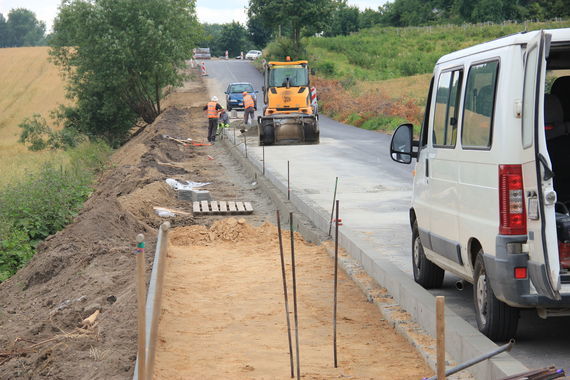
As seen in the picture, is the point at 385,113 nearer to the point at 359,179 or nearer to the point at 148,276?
the point at 359,179

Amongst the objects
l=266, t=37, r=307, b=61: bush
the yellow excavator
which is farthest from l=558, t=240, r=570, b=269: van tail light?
l=266, t=37, r=307, b=61: bush

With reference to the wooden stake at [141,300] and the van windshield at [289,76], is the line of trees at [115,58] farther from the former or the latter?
the wooden stake at [141,300]

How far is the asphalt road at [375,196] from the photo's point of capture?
747 centimetres

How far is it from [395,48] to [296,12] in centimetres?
1278

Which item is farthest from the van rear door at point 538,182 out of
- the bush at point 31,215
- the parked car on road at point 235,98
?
the parked car on road at point 235,98

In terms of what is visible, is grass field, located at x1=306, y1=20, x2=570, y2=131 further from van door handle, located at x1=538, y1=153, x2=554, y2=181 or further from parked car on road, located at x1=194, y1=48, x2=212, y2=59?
van door handle, located at x1=538, y1=153, x2=554, y2=181

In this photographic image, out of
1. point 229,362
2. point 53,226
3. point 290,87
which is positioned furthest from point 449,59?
point 290,87

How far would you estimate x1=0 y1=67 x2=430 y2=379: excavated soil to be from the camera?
7668mm

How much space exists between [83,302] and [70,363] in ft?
9.43

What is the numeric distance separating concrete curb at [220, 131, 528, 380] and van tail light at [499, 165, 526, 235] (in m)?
0.91

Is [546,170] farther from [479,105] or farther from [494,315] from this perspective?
[494,315]

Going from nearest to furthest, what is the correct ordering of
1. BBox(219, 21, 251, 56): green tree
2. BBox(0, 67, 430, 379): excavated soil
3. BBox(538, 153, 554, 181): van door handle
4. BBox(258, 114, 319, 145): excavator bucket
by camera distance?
BBox(538, 153, 554, 181): van door handle < BBox(0, 67, 430, 379): excavated soil < BBox(258, 114, 319, 145): excavator bucket < BBox(219, 21, 251, 56): green tree

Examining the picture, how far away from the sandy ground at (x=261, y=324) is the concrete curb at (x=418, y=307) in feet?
0.87

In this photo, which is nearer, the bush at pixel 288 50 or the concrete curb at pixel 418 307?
the concrete curb at pixel 418 307
